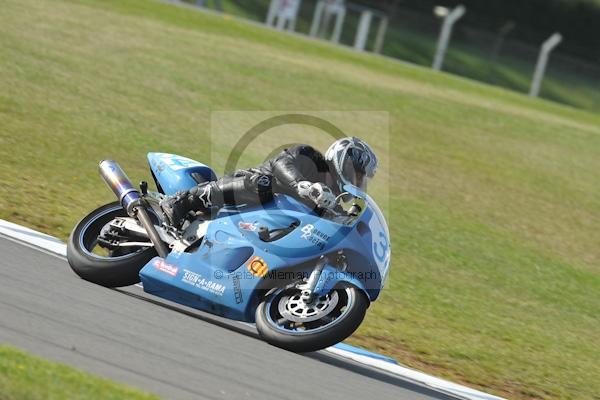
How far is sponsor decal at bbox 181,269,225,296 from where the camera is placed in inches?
281

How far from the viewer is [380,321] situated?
30.2 feet

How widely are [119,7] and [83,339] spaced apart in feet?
72.0

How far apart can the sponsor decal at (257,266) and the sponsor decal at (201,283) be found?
23 centimetres

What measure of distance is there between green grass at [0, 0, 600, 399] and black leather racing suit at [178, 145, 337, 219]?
68.5 inches

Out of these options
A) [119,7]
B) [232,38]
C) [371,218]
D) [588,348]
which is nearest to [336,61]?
[232,38]

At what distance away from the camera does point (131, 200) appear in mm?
7812

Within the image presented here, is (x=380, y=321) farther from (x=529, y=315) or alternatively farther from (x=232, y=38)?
(x=232, y=38)

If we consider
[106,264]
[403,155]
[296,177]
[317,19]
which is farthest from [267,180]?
[317,19]

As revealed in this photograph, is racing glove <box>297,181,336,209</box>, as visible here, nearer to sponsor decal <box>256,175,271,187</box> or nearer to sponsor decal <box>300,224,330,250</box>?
sponsor decal <box>300,224,330,250</box>

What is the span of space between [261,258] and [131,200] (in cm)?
126

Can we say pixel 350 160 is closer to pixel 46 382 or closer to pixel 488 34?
pixel 46 382

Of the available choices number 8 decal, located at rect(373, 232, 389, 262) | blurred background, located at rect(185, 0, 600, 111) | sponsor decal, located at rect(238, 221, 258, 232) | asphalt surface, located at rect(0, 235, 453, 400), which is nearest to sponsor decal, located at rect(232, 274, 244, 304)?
asphalt surface, located at rect(0, 235, 453, 400)

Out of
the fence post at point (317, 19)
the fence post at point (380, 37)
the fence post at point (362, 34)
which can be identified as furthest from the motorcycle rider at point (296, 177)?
the fence post at point (380, 37)

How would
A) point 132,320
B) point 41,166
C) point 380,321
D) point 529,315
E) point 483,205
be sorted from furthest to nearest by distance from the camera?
point 483,205 → point 41,166 → point 529,315 → point 380,321 → point 132,320
